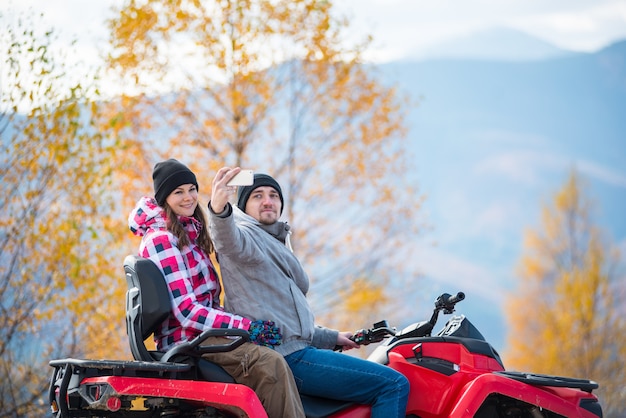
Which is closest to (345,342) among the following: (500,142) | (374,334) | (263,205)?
(374,334)

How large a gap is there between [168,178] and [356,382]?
1.43 metres

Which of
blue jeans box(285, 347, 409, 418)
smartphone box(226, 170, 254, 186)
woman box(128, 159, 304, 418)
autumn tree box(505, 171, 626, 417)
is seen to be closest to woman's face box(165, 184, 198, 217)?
woman box(128, 159, 304, 418)

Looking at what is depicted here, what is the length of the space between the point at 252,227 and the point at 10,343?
5.23m

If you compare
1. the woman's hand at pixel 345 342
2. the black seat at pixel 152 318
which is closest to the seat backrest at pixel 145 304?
the black seat at pixel 152 318

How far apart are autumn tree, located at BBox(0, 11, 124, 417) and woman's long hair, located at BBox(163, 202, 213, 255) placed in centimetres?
419

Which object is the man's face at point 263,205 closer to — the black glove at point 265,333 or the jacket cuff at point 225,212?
the jacket cuff at point 225,212

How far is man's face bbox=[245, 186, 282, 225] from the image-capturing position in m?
4.57

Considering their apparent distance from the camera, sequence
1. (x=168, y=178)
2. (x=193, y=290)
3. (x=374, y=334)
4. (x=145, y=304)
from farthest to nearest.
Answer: (x=374, y=334) → (x=168, y=178) → (x=193, y=290) → (x=145, y=304)

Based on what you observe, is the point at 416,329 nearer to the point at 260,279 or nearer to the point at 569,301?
the point at 260,279

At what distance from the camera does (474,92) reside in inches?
7003

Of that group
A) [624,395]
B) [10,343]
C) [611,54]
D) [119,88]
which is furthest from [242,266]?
[611,54]

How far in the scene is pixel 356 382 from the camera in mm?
4211

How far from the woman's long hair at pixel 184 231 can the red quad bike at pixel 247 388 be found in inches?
10.7

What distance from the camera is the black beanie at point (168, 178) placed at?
14.5 ft
